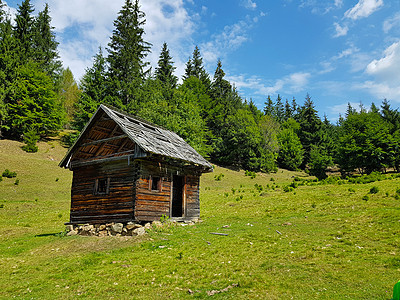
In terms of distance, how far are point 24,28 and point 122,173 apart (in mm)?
58681

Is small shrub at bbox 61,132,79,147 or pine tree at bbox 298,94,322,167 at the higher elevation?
pine tree at bbox 298,94,322,167

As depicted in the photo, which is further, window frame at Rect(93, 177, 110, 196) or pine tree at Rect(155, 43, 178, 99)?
pine tree at Rect(155, 43, 178, 99)

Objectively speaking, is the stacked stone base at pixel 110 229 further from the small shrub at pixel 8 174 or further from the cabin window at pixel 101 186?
the small shrub at pixel 8 174

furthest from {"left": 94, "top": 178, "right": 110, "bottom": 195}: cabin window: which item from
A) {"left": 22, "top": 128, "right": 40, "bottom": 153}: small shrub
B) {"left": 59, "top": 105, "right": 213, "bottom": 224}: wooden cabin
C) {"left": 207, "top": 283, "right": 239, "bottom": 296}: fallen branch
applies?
{"left": 22, "top": 128, "right": 40, "bottom": 153}: small shrub

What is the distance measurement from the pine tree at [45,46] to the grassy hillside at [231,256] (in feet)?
155

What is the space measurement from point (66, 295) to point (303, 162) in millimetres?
82620

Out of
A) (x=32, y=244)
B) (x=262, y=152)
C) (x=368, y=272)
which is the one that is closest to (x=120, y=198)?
(x=32, y=244)

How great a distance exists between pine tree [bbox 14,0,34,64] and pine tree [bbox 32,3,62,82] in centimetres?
175

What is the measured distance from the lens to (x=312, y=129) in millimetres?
82938

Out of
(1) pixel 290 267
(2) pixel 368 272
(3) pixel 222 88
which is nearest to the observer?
(2) pixel 368 272

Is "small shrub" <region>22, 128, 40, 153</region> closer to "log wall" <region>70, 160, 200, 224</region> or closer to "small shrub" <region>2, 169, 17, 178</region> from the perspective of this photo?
"small shrub" <region>2, 169, 17, 178</region>

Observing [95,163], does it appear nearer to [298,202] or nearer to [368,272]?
[368,272]

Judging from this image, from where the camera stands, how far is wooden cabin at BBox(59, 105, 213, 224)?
16094 mm

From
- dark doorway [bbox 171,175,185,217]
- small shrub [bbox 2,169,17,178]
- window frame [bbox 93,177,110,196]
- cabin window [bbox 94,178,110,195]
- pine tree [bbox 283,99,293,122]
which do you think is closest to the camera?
window frame [bbox 93,177,110,196]
